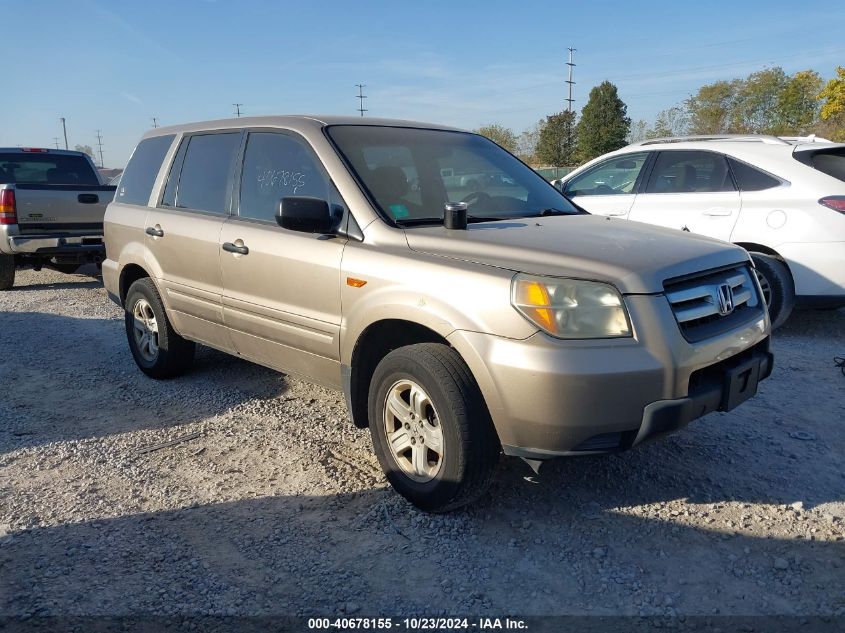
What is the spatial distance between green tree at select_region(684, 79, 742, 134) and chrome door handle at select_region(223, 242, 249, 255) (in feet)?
194

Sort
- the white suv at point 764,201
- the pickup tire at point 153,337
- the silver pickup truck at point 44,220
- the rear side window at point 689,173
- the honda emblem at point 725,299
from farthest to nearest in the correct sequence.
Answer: the silver pickup truck at point 44,220 < the rear side window at point 689,173 < the white suv at point 764,201 < the pickup tire at point 153,337 < the honda emblem at point 725,299

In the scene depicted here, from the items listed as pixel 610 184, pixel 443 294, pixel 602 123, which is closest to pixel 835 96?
pixel 602 123

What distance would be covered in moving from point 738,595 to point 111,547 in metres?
2.57

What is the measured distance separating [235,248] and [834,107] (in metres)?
50.4

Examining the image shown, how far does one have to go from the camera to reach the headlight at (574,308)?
106 inches

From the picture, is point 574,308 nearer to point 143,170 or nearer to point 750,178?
point 143,170

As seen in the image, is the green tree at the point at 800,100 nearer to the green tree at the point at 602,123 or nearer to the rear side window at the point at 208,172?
the green tree at the point at 602,123

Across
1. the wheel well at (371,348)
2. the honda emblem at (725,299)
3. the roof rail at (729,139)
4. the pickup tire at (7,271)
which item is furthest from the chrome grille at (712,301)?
the pickup tire at (7,271)

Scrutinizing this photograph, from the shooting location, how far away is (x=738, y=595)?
258cm

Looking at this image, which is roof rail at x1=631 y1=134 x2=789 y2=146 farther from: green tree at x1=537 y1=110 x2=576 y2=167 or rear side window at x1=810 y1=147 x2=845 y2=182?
green tree at x1=537 y1=110 x2=576 y2=167

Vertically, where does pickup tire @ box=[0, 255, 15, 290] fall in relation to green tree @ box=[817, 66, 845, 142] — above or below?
below

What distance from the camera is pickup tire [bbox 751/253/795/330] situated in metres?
5.97

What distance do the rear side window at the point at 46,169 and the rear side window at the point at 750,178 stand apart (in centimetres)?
849

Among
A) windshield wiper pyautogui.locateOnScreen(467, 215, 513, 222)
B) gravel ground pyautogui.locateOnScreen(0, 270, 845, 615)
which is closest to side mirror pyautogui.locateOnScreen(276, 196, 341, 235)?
windshield wiper pyautogui.locateOnScreen(467, 215, 513, 222)
